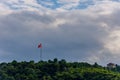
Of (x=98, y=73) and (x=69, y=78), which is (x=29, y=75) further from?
(x=98, y=73)

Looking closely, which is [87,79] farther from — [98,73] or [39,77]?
[39,77]

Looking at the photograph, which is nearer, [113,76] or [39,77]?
[113,76]

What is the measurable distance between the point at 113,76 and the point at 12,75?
174 ft

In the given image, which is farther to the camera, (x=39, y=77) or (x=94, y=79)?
(x=39, y=77)

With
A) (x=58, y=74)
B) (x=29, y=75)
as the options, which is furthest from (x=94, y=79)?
(x=29, y=75)

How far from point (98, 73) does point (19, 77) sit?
1537 inches

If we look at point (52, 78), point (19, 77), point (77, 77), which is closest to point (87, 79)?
point (77, 77)

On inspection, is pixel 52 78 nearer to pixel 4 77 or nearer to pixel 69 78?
pixel 69 78

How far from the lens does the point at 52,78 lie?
629ft

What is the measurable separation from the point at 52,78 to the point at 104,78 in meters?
27.9

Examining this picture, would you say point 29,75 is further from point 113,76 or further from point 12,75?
point 113,76

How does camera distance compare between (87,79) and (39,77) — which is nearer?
(87,79)

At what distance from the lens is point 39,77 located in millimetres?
198000

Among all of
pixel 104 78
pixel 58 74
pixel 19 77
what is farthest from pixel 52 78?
pixel 104 78
